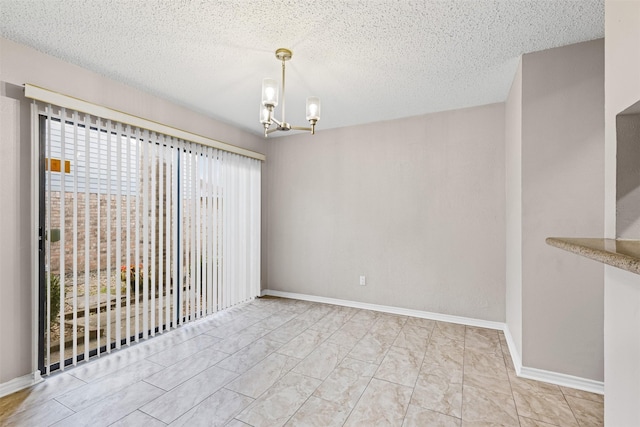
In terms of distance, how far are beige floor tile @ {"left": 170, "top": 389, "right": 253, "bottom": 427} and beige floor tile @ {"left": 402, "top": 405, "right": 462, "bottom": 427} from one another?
1.10 metres

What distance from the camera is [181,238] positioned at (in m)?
3.31

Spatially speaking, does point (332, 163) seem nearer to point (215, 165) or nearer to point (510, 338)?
point (215, 165)

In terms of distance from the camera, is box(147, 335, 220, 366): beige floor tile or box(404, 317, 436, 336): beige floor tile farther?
box(404, 317, 436, 336): beige floor tile

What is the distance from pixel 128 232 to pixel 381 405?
2695 mm

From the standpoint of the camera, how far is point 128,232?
9.16 feet

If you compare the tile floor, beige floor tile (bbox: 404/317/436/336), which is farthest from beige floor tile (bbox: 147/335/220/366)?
beige floor tile (bbox: 404/317/436/336)

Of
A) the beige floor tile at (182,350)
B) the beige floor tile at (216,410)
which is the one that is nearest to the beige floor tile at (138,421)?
the beige floor tile at (216,410)

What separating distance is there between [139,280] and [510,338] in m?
3.76

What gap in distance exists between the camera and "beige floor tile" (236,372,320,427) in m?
1.85

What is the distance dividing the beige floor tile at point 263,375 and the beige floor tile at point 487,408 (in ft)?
4.47

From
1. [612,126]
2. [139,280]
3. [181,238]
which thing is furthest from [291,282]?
[612,126]

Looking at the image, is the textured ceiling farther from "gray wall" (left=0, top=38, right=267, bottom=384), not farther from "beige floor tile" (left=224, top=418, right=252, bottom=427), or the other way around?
"beige floor tile" (left=224, top=418, right=252, bottom=427)

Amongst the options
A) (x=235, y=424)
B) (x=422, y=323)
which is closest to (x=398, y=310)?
(x=422, y=323)

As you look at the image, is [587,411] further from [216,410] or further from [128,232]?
[128,232]
